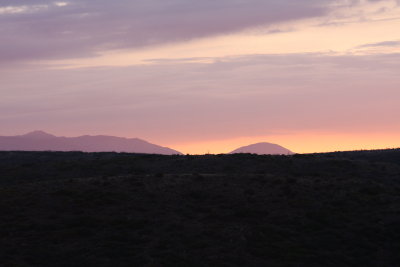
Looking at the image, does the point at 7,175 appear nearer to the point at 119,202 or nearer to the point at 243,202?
the point at 119,202

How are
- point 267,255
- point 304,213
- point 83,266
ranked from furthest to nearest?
point 304,213, point 267,255, point 83,266

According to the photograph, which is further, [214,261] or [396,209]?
[396,209]

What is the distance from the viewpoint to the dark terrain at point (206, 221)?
1281 inches

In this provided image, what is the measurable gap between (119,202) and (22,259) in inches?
445

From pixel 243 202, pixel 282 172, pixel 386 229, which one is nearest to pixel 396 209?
pixel 386 229

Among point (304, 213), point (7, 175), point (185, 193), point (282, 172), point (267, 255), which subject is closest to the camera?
point (267, 255)

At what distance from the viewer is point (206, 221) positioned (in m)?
38.0

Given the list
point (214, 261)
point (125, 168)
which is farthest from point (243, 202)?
point (125, 168)

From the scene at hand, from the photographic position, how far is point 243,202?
4209 cm

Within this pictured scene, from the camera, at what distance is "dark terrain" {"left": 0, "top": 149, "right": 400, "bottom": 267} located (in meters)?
32.5

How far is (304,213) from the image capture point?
1591 inches

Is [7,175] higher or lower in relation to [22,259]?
higher

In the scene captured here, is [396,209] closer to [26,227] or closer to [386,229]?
[386,229]

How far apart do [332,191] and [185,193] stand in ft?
38.6
